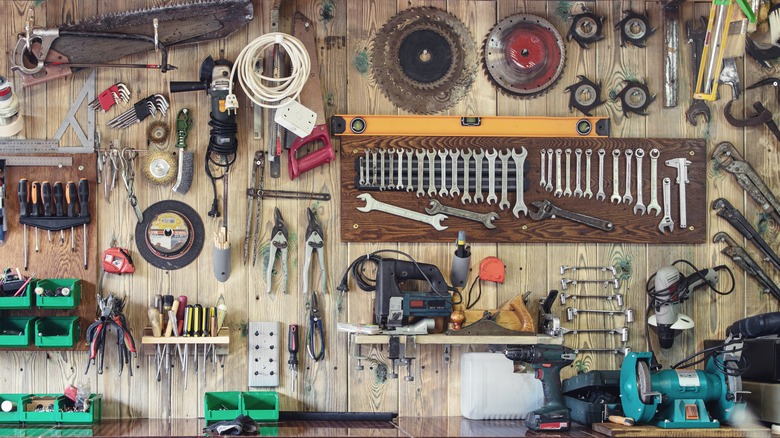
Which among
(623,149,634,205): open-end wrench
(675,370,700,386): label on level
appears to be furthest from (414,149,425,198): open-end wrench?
(675,370,700,386): label on level

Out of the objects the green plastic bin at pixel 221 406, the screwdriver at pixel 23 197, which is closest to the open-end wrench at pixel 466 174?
the green plastic bin at pixel 221 406

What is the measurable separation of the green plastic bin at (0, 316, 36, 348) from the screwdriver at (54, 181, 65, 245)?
0.37 m

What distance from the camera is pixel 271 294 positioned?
443 cm

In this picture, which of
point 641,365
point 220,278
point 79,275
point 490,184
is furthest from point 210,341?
point 641,365

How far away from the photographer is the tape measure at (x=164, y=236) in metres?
4.39

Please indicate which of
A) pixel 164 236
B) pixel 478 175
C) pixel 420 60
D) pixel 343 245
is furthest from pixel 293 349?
pixel 420 60

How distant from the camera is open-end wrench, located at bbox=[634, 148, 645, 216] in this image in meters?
4.57

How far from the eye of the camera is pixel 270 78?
4.30 m

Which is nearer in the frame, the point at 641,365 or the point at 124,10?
the point at 641,365

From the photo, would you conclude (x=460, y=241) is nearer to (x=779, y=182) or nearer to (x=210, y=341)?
(x=210, y=341)

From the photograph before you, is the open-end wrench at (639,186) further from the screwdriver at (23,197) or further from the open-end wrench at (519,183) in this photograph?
the screwdriver at (23,197)

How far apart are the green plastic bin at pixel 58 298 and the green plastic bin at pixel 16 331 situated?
0.10 metres

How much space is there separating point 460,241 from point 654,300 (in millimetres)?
935

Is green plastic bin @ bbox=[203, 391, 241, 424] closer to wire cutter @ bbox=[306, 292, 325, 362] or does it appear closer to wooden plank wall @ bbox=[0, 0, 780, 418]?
wooden plank wall @ bbox=[0, 0, 780, 418]
